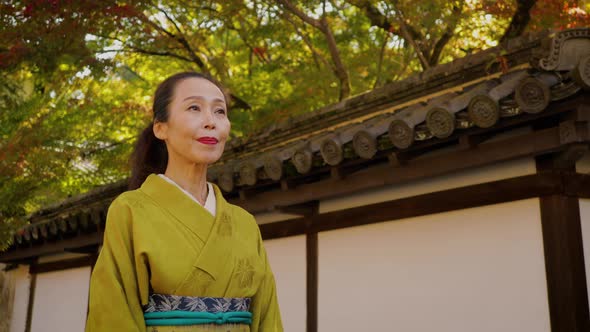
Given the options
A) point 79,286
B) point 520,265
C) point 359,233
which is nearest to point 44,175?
point 79,286

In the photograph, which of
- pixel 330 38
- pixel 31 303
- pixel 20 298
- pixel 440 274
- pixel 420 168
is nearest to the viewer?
pixel 420 168

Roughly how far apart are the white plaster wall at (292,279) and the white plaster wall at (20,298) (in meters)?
8.27

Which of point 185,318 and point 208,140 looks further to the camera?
point 208,140

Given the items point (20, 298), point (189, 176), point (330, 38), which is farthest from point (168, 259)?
point (20, 298)

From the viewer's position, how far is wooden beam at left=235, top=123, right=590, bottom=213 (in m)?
5.09

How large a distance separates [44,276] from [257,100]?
5.65m

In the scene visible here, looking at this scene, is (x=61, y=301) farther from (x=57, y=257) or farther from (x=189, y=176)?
(x=189, y=176)

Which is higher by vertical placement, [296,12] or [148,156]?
[296,12]

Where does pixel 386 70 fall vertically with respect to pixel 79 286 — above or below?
above

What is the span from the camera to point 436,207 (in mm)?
6242

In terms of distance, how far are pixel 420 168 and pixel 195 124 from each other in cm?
361

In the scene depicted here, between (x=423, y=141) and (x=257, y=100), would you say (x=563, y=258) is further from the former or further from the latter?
(x=257, y=100)

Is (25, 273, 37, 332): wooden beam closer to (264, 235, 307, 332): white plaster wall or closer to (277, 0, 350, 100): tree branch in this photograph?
(277, 0, 350, 100): tree branch

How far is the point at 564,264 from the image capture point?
5.15 meters
